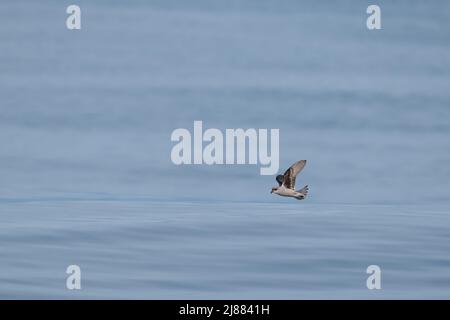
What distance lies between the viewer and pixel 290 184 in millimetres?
10508

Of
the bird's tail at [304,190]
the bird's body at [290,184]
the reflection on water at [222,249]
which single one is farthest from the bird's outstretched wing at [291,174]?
the reflection on water at [222,249]

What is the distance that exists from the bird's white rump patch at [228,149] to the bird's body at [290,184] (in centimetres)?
11

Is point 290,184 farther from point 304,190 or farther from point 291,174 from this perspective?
point 304,190

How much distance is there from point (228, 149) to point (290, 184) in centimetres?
41

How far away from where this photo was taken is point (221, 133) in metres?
10.6

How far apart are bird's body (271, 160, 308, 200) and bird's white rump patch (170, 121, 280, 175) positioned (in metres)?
0.11

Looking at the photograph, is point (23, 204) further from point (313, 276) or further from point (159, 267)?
point (313, 276)

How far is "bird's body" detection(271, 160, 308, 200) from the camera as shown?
413 inches

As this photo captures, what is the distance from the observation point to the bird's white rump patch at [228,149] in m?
10.6

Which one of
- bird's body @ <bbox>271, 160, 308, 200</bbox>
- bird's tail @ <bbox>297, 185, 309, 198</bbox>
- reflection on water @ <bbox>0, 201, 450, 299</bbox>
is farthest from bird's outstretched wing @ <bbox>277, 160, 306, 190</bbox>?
reflection on water @ <bbox>0, 201, 450, 299</bbox>

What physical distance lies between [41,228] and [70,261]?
31cm

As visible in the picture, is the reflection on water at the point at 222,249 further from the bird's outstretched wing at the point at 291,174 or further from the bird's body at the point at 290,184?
the bird's outstretched wing at the point at 291,174

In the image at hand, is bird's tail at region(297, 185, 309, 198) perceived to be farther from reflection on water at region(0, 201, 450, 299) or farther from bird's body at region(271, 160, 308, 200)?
reflection on water at region(0, 201, 450, 299)
